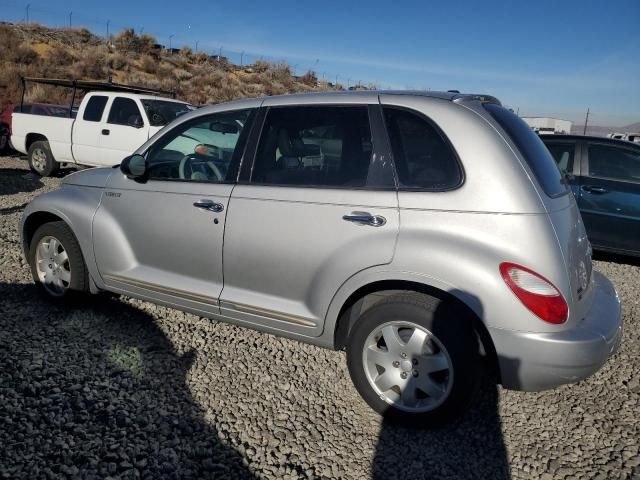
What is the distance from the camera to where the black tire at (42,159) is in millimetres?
10883

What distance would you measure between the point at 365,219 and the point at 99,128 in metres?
9.05

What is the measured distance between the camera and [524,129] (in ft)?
9.66

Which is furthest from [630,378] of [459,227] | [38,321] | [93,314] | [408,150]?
[38,321]

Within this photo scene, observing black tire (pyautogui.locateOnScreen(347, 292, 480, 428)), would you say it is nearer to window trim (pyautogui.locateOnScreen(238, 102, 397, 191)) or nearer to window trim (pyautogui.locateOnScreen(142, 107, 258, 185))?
window trim (pyautogui.locateOnScreen(238, 102, 397, 191))

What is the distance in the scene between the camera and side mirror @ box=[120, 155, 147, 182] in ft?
11.2

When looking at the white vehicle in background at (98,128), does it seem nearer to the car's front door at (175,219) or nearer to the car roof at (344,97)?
the car's front door at (175,219)

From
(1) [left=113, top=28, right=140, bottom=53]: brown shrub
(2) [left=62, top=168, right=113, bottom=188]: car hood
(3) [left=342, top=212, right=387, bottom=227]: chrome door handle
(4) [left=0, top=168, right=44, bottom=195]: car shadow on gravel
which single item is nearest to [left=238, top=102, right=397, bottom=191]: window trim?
(3) [left=342, top=212, right=387, bottom=227]: chrome door handle

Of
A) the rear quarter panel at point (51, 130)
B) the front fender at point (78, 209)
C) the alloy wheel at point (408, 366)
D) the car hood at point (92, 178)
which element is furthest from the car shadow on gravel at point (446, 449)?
the rear quarter panel at point (51, 130)

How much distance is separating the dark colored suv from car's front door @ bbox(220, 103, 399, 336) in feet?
14.6

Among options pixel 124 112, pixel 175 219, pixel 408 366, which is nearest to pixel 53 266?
pixel 175 219

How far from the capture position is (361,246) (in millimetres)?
2666

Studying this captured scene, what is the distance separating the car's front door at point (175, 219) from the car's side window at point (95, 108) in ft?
24.2

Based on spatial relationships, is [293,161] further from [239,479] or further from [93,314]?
[93,314]

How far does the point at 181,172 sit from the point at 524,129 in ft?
7.70
